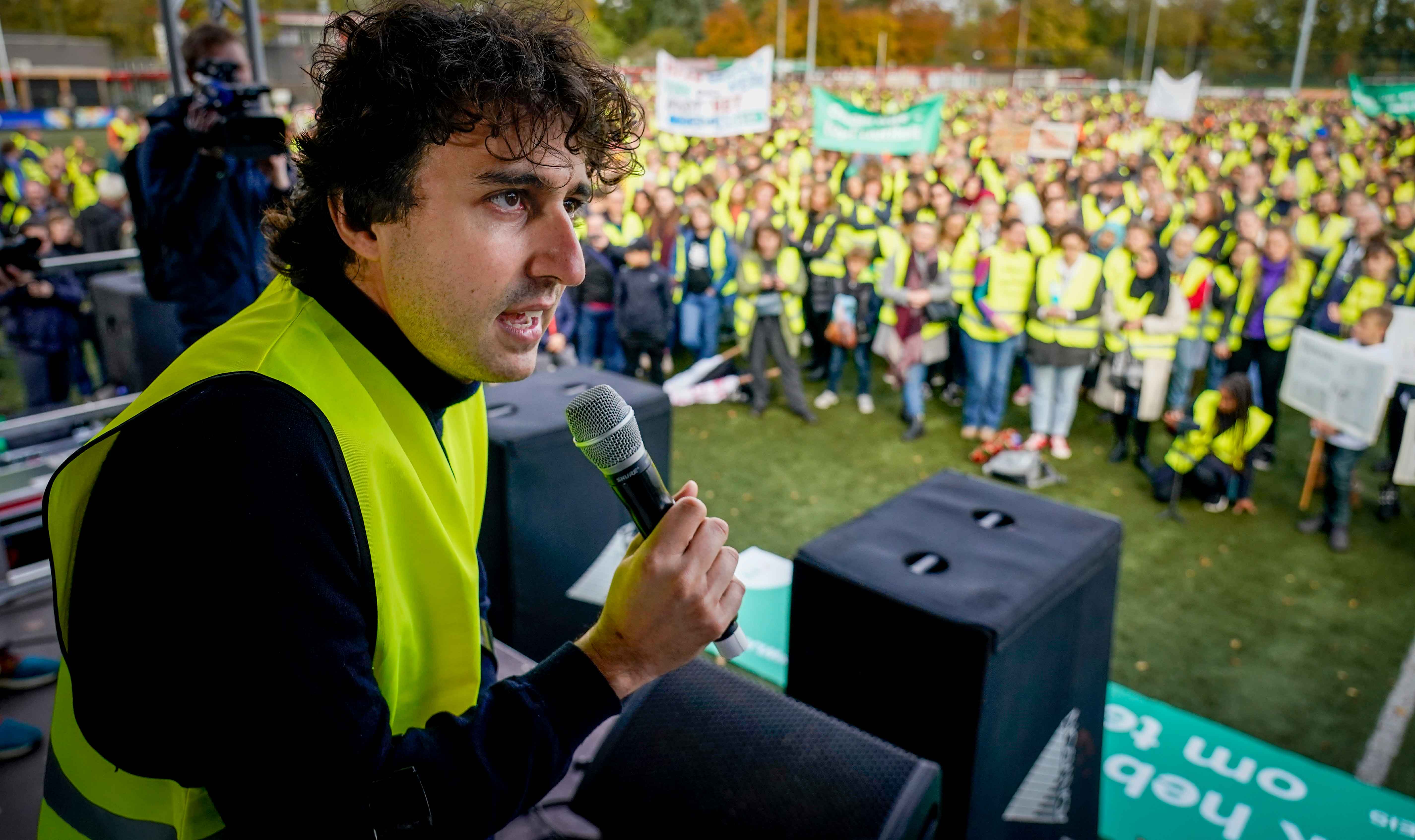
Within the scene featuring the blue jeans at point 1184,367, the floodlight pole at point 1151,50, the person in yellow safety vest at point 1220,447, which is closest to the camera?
the person in yellow safety vest at point 1220,447

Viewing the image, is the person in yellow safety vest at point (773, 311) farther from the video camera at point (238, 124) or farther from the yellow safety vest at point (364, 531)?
the yellow safety vest at point (364, 531)

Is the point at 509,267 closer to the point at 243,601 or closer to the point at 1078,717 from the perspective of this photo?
the point at 243,601

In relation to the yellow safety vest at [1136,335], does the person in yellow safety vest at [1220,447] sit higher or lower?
lower

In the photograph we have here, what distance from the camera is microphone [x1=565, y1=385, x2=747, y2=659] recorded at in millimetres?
1302

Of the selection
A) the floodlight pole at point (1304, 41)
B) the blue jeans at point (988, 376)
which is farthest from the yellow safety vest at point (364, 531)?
the floodlight pole at point (1304, 41)

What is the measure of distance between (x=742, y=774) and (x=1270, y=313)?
23.2 feet

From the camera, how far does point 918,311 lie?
26.2 ft

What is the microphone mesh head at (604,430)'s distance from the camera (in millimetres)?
1327

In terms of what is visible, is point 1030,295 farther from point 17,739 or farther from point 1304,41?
point 1304,41

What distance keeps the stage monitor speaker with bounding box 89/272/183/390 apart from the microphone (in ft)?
17.3

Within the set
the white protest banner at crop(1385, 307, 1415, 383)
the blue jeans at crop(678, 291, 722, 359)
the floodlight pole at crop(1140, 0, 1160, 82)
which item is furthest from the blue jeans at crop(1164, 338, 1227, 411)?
the floodlight pole at crop(1140, 0, 1160, 82)

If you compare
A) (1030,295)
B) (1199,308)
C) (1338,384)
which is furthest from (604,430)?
(1199,308)

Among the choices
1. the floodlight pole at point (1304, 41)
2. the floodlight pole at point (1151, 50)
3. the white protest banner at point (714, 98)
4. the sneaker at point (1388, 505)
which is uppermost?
the floodlight pole at point (1151, 50)

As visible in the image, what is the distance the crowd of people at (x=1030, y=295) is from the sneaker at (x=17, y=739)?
5.55m
